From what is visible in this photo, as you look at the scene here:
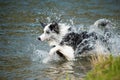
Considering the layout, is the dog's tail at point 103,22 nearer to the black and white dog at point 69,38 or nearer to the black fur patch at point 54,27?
the black and white dog at point 69,38

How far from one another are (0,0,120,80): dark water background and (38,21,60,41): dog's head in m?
0.66

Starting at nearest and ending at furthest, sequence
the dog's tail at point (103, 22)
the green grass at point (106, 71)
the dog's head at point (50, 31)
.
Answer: the green grass at point (106, 71)
the dog's head at point (50, 31)
the dog's tail at point (103, 22)

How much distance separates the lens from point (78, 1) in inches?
861

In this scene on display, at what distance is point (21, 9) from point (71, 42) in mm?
8880

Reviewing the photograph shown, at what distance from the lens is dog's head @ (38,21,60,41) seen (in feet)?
36.5

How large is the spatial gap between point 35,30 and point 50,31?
384 cm

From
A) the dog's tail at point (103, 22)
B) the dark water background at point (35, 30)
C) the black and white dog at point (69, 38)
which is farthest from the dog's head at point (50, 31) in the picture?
the dog's tail at point (103, 22)

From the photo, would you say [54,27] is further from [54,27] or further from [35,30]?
[35,30]

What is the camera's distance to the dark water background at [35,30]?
32.1ft

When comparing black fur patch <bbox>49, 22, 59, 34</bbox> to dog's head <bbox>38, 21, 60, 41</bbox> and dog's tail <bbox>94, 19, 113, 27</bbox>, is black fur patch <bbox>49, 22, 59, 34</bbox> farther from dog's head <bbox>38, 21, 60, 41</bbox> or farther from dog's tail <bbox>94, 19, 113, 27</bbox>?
dog's tail <bbox>94, 19, 113, 27</bbox>

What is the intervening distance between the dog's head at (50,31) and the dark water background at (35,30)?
0.66 meters

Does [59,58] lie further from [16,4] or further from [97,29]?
[16,4]

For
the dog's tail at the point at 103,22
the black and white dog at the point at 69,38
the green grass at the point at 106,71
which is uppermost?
the dog's tail at the point at 103,22

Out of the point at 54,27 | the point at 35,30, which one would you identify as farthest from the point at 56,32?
the point at 35,30
